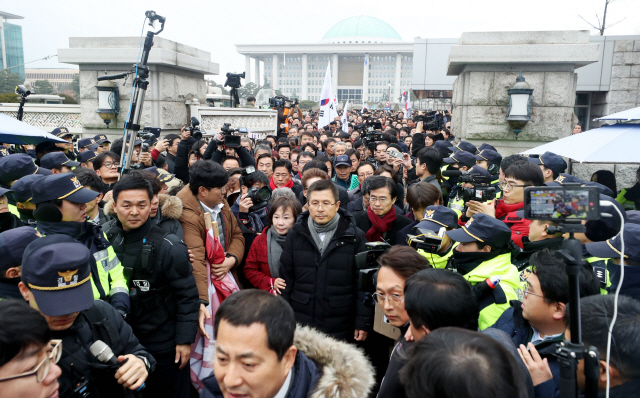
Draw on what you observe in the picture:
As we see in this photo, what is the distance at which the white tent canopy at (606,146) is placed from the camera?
3.03 meters

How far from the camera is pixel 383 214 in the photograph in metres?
4.01

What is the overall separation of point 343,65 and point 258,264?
99.6 meters

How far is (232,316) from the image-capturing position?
1.56 metres

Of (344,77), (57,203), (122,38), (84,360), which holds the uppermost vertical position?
(344,77)

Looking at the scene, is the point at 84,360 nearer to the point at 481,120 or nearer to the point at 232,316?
the point at 232,316

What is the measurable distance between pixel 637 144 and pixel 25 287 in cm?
384

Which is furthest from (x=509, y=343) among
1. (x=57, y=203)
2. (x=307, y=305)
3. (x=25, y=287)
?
(x=57, y=203)

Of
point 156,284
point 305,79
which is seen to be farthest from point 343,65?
point 156,284

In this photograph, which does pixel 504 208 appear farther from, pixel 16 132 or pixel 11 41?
pixel 11 41

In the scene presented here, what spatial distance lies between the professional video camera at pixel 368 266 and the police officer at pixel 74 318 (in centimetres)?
128

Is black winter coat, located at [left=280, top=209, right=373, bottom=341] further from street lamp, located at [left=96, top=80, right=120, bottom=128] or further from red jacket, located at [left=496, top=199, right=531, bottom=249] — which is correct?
street lamp, located at [left=96, top=80, right=120, bottom=128]

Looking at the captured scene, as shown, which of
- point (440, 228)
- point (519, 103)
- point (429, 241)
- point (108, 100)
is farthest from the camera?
point (108, 100)

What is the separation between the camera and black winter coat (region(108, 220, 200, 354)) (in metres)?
2.80

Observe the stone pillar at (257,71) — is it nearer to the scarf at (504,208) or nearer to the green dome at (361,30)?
the green dome at (361,30)
